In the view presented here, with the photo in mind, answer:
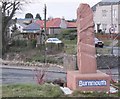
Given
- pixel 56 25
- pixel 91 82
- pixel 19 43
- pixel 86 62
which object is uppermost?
pixel 56 25

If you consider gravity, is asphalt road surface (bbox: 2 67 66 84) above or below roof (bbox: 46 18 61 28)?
Result: below

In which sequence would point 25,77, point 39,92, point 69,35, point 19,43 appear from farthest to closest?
point 69,35 → point 19,43 → point 25,77 → point 39,92

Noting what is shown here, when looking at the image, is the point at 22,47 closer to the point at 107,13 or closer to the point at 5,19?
the point at 5,19

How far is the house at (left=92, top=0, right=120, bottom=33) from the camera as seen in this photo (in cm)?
7688

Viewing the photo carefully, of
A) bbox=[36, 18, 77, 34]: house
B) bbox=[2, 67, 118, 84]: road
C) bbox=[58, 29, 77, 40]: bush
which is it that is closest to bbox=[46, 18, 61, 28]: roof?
bbox=[36, 18, 77, 34]: house

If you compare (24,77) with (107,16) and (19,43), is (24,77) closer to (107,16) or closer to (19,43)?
(19,43)

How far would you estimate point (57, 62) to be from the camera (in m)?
37.6

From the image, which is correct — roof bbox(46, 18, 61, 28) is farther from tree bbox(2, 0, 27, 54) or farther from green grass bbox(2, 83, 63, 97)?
green grass bbox(2, 83, 63, 97)

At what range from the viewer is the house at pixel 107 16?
76.9 m

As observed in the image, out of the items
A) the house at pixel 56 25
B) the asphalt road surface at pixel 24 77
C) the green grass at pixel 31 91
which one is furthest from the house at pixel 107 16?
the green grass at pixel 31 91

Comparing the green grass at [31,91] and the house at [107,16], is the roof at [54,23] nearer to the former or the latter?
the house at [107,16]

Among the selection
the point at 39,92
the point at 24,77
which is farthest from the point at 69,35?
the point at 39,92

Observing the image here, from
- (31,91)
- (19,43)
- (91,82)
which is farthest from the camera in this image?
(19,43)

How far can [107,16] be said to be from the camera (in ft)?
265
